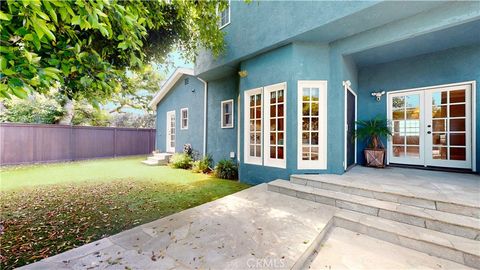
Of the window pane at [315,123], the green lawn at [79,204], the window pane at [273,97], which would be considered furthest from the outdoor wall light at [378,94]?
the green lawn at [79,204]

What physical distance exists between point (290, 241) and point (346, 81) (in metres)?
4.32

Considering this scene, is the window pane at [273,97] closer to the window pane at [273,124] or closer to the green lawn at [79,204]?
the window pane at [273,124]

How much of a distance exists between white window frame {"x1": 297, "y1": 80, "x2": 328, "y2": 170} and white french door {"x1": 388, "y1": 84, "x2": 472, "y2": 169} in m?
2.64

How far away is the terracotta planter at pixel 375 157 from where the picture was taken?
575 centimetres

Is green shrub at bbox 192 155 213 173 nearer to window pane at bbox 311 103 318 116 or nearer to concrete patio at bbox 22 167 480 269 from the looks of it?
concrete patio at bbox 22 167 480 269

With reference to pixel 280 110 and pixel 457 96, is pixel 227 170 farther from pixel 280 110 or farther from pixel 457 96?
pixel 457 96

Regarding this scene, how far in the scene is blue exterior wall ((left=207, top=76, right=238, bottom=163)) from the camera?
7492 millimetres

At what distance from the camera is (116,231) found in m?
3.03

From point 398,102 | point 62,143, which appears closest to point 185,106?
point 62,143

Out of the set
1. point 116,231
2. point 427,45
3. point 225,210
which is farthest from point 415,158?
point 116,231

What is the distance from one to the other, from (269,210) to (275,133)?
2.41m

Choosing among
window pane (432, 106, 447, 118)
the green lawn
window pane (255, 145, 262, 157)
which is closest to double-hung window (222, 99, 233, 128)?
window pane (255, 145, 262, 157)

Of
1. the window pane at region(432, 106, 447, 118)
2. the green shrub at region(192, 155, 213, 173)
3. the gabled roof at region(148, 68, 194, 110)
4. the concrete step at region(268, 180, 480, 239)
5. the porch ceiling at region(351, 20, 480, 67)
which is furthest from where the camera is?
the gabled roof at region(148, 68, 194, 110)

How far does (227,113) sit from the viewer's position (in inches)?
310
